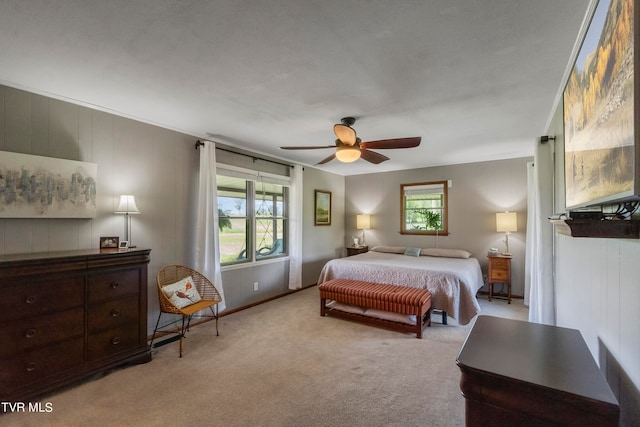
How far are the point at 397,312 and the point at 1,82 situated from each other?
14.3 feet

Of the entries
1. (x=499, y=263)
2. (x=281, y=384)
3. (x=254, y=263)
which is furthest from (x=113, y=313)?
(x=499, y=263)

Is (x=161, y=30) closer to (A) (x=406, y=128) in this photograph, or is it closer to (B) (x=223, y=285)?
(A) (x=406, y=128)

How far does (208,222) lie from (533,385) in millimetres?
3553

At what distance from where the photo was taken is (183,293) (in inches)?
125

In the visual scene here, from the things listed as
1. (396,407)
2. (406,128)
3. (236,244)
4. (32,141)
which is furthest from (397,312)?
(32,141)

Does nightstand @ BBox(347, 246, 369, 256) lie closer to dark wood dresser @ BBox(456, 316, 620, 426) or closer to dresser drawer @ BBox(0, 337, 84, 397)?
dresser drawer @ BBox(0, 337, 84, 397)

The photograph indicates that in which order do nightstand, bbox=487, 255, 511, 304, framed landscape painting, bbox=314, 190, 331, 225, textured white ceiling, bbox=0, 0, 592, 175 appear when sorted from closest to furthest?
1. textured white ceiling, bbox=0, 0, 592, 175
2. nightstand, bbox=487, 255, 511, 304
3. framed landscape painting, bbox=314, 190, 331, 225

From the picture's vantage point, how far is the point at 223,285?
4.05 metres

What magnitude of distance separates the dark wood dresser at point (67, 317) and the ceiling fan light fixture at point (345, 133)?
2.22 metres

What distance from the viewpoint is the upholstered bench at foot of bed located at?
329 cm

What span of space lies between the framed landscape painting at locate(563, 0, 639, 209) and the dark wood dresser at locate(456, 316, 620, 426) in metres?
0.63

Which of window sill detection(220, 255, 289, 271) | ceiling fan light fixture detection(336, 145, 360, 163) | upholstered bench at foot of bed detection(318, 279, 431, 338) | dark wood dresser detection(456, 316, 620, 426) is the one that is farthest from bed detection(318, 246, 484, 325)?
dark wood dresser detection(456, 316, 620, 426)

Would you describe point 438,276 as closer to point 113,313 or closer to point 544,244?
point 544,244

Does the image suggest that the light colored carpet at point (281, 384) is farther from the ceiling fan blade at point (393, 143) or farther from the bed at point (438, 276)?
the ceiling fan blade at point (393, 143)
